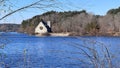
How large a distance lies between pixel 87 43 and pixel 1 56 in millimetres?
1223

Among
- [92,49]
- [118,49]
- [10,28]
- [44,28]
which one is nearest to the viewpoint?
[92,49]

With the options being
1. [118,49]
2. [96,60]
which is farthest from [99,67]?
[118,49]

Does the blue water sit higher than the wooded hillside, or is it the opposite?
the wooded hillside

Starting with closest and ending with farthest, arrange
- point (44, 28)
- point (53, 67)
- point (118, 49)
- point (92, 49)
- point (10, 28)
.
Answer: point (92, 49)
point (10, 28)
point (118, 49)
point (53, 67)
point (44, 28)

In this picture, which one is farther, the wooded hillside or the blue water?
the wooded hillside

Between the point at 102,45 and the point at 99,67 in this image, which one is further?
the point at 99,67

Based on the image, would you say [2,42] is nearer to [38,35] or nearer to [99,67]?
[99,67]

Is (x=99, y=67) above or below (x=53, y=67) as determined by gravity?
above

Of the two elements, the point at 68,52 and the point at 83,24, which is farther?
the point at 83,24

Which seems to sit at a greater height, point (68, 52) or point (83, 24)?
point (83, 24)

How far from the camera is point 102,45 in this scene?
4.31 m

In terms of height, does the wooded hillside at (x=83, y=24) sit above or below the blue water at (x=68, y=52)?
above

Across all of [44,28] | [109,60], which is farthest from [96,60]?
[44,28]

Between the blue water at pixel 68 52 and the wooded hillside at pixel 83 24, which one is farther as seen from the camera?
the wooded hillside at pixel 83 24
